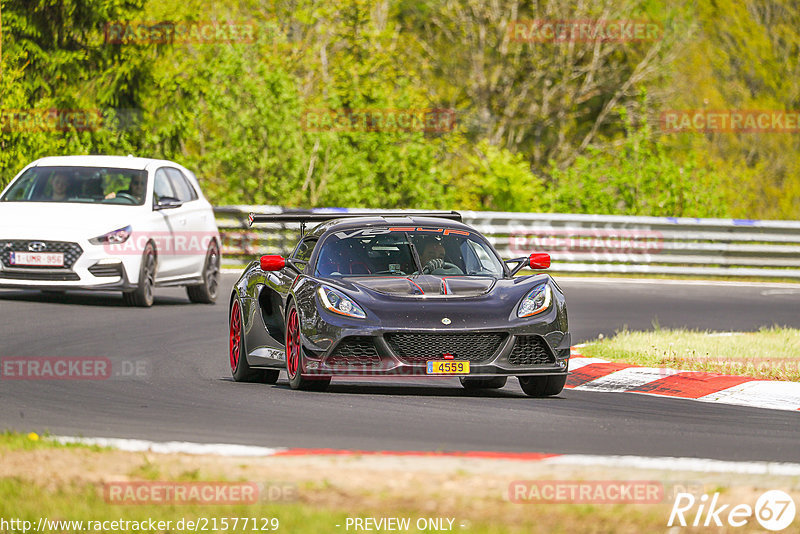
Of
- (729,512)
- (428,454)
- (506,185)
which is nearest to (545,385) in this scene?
(428,454)

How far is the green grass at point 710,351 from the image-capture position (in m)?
12.7

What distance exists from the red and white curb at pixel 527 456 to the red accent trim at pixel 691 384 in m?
3.73

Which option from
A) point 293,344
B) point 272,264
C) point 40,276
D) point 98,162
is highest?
point 272,264

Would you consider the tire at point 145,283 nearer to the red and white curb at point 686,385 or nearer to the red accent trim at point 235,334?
the red accent trim at point 235,334

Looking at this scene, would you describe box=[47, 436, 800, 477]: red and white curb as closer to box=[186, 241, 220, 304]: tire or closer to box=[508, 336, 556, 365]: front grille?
box=[508, 336, 556, 365]: front grille

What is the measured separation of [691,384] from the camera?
39.4ft

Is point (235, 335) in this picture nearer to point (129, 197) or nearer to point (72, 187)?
point (129, 197)

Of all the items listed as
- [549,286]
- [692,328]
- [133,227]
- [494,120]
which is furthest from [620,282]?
[494,120]

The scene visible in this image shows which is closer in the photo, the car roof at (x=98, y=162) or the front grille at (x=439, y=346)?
the front grille at (x=439, y=346)

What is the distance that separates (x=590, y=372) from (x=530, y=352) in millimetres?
2220

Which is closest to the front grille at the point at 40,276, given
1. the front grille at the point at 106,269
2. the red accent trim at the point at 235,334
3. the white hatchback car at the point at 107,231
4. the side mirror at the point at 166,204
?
the white hatchback car at the point at 107,231

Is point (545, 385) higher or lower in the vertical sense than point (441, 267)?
lower

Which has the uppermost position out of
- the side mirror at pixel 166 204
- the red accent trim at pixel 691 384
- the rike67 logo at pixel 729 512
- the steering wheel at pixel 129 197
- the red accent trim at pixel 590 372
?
the rike67 logo at pixel 729 512

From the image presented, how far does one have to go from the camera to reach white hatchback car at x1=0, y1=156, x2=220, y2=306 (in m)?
17.5
